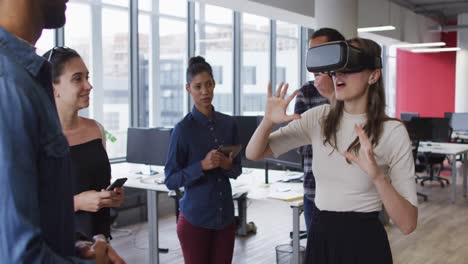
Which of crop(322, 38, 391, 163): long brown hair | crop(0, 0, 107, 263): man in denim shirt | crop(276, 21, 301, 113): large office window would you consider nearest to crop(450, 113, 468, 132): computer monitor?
crop(276, 21, 301, 113): large office window

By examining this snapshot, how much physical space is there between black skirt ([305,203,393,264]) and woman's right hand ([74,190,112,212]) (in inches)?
35.3

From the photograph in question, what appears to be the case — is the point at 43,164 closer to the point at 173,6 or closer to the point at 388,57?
the point at 173,6

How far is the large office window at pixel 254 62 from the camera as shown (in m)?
8.38

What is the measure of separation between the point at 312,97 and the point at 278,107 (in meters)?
1.07

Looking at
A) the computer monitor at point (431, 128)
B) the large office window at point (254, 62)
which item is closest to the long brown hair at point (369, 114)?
the computer monitor at point (431, 128)

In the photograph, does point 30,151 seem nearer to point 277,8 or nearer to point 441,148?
point 277,8

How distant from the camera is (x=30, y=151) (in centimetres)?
91

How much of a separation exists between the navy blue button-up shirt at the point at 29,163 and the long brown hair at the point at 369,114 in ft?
3.25

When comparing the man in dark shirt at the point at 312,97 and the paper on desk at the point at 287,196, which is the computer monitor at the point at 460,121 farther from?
the man in dark shirt at the point at 312,97

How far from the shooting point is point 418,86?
14195 mm

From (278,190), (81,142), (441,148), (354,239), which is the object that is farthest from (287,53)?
(354,239)

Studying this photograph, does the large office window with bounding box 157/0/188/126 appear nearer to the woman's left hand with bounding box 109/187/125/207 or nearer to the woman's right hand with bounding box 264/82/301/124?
the woman's left hand with bounding box 109/187/125/207

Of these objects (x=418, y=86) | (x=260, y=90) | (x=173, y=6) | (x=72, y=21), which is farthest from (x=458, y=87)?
(x=72, y=21)

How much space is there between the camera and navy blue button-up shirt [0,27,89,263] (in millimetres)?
872
